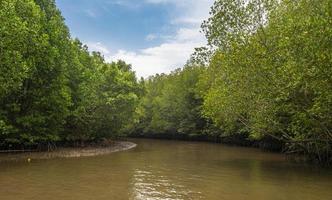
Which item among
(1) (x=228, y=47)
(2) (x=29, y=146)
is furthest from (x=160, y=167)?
(2) (x=29, y=146)

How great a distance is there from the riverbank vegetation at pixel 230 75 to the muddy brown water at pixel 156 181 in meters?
3.18

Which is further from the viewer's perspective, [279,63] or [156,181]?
[279,63]

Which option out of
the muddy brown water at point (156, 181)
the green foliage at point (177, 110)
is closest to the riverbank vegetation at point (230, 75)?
the muddy brown water at point (156, 181)

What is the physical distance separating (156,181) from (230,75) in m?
9.29

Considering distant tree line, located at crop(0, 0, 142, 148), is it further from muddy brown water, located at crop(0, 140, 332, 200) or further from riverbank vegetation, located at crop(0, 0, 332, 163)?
muddy brown water, located at crop(0, 140, 332, 200)

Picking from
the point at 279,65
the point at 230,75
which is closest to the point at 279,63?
the point at 279,65

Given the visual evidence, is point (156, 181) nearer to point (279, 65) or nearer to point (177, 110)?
point (279, 65)

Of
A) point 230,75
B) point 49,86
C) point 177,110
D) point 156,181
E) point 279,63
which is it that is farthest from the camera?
point 177,110

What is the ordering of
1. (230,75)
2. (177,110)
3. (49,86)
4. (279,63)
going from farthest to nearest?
(177,110), (49,86), (230,75), (279,63)

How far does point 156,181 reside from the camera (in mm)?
21203

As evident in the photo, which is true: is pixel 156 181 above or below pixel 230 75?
below

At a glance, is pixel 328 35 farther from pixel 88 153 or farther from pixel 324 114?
pixel 88 153

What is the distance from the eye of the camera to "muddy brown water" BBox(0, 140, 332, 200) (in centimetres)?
1727

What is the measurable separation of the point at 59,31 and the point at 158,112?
4199 centimetres
